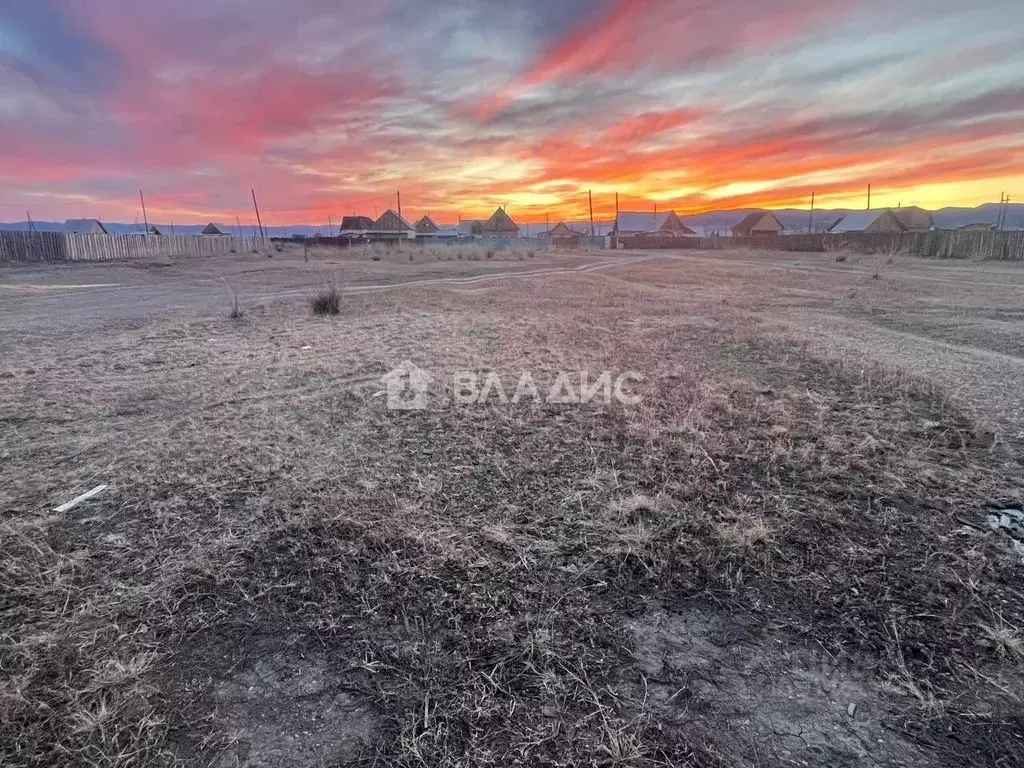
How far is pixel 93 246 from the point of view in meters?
26.3

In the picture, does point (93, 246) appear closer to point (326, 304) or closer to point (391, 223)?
point (326, 304)

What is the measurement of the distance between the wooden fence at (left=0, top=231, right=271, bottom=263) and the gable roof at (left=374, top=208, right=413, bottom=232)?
988 inches

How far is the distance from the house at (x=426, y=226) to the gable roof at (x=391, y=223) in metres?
2.93

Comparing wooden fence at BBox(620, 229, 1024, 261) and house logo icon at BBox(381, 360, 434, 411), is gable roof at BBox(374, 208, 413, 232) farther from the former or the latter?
house logo icon at BBox(381, 360, 434, 411)

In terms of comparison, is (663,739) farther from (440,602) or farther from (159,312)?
(159,312)

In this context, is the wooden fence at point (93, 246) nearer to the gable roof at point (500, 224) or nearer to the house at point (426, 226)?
the house at point (426, 226)

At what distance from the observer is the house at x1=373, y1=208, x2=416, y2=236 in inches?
2222

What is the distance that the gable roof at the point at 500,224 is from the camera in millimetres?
65000

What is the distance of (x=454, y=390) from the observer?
15.1ft

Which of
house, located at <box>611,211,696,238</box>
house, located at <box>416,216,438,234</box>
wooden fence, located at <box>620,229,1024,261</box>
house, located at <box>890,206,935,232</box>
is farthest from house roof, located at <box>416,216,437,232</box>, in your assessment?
house, located at <box>890,206,935,232</box>

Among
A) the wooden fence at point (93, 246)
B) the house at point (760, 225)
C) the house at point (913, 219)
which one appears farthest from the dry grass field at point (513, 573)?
the house at point (760, 225)

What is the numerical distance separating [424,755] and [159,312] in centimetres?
1012

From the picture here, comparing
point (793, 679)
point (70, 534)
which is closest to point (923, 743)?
point (793, 679)

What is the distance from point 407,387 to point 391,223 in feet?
186
